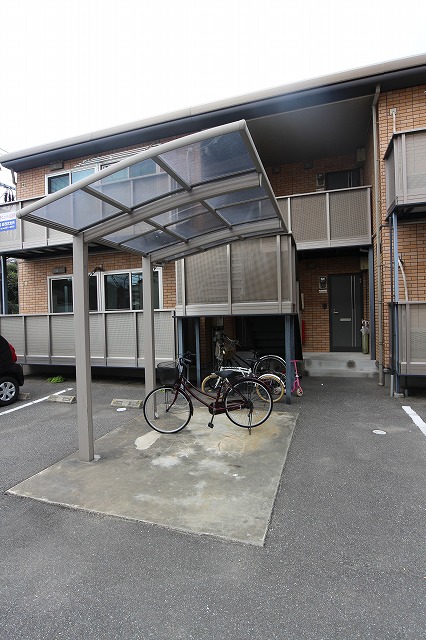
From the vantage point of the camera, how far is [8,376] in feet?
23.2

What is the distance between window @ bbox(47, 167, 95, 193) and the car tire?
6390 mm

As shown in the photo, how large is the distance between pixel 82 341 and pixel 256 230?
282 centimetres

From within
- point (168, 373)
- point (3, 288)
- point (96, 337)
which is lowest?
point (168, 373)

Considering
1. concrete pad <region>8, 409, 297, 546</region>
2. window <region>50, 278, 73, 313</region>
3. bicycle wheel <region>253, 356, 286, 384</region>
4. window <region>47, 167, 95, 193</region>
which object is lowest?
concrete pad <region>8, 409, 297, 546</region>

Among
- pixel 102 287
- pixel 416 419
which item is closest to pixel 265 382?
pixel 416 419

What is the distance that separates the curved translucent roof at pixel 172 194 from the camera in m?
3.16

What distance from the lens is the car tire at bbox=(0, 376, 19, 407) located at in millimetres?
6898

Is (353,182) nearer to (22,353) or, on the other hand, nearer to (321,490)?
(321,490)

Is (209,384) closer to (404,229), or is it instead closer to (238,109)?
(404,229)

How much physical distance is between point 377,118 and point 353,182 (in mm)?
2507

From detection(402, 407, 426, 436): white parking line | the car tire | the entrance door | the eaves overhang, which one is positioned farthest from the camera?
the entrance door

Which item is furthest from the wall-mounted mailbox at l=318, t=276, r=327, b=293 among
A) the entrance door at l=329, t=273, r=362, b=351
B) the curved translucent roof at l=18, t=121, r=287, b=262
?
the curved translucent roof at l=18, t=121, r=287, b=262

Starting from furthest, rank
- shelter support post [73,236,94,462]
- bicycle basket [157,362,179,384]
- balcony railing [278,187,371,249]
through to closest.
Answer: balcony railing [278,187,371,249] < bicycle basket [157,362,179,384] < shelter support post [73,236,94,462]

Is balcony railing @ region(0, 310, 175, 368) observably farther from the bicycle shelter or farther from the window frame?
the bicycle shelter
